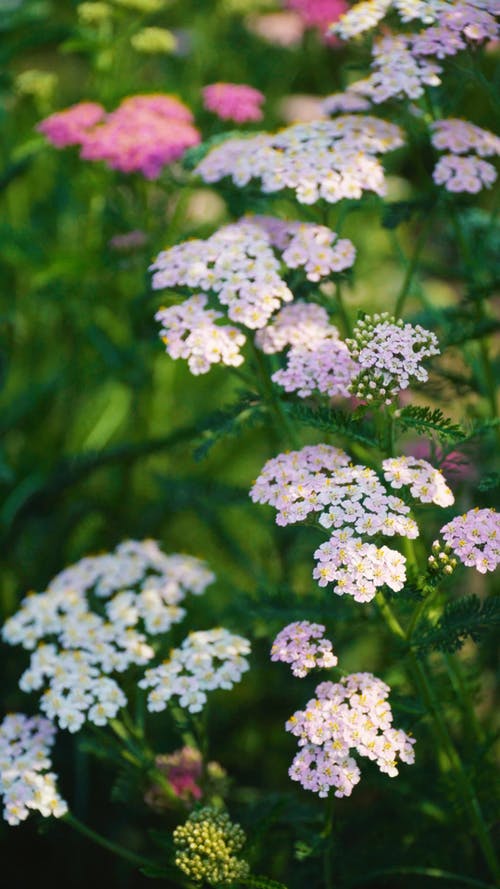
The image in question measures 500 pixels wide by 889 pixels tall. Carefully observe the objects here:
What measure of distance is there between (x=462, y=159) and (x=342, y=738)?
128 centimetres

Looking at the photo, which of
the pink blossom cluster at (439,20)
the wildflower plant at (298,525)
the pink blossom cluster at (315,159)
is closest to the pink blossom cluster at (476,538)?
the wildflower plant at (298,525)

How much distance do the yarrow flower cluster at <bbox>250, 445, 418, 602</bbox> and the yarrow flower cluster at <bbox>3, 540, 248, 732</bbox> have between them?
38 centimetres

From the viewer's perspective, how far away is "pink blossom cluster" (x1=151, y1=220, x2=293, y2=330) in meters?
1.78

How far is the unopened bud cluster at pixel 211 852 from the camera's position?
1.54m

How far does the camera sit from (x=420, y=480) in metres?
1.59

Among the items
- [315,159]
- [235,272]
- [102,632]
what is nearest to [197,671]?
[102,632]

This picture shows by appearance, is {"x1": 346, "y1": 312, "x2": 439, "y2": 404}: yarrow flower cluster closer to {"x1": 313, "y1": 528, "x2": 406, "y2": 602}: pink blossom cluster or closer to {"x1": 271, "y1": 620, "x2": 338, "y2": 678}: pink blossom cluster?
{"x1": 313, "y1": 528, "x2": 406, "y2": 602}: pink blossom cluster

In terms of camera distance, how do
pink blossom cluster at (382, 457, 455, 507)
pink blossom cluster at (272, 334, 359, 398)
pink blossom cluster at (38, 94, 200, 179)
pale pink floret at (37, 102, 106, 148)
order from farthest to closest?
pale pink floret at (37, 102, 106, 148) → pink blossom cluster at (38, 94, 200, 179) → pink blossom cluster at (272, 334, 359, 398) → pink blossom cluster at (382, 457, 455, 507)

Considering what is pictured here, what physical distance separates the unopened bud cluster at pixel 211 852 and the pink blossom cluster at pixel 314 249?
3.51 ft

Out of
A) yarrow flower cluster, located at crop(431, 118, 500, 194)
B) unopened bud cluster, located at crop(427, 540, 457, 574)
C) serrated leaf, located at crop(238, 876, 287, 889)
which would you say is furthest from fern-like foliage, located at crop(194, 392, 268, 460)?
serrated leaf, located at crop(238, 876, 287, 889)

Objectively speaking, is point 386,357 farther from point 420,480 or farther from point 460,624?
point 460,624

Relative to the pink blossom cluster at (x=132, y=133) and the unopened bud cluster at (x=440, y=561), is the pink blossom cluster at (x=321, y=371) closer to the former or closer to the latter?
the unopened bud cluster at (x=440, y=561)

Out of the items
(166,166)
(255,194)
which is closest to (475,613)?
(255,194)

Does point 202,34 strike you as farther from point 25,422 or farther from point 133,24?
point 25,422
